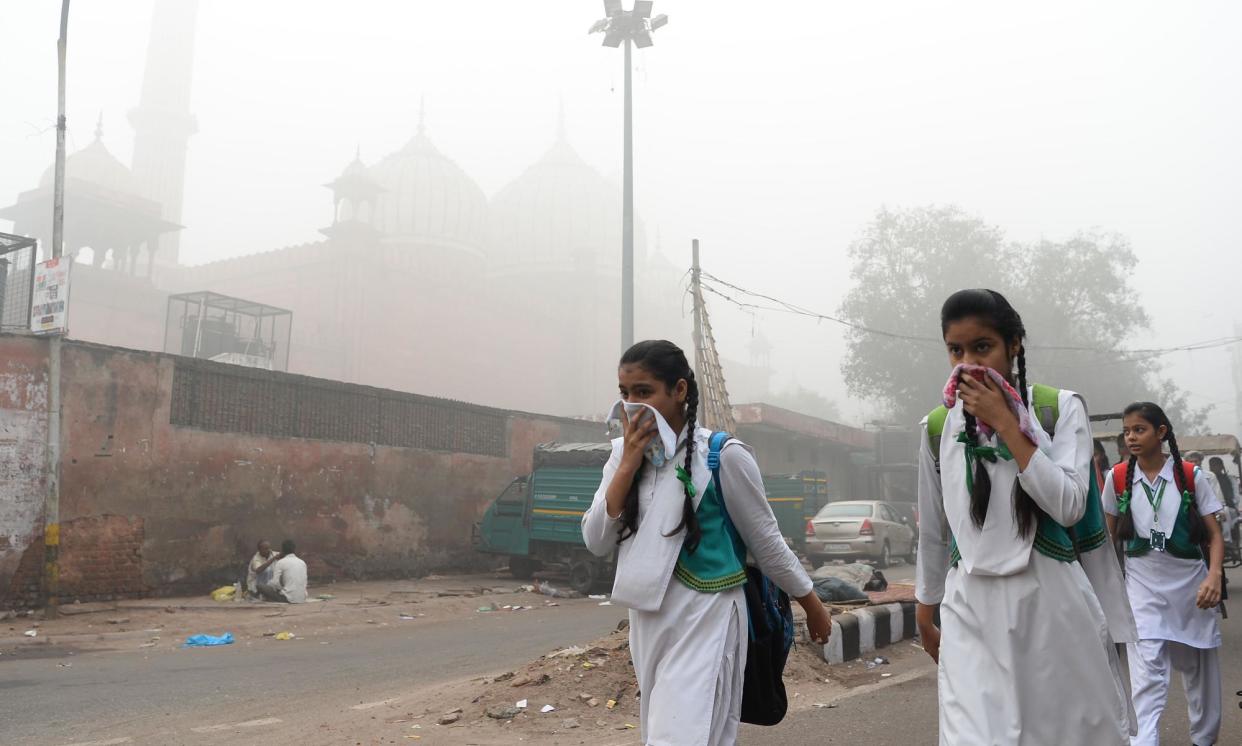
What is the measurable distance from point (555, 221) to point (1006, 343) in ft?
154

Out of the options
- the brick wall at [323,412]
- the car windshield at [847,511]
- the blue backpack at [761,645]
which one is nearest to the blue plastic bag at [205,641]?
the brick wall at [323,412]

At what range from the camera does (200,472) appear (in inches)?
551

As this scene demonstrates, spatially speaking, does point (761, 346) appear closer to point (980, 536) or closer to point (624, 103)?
point (624, 103)

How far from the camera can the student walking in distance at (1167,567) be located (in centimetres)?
443

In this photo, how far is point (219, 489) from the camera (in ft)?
46.6

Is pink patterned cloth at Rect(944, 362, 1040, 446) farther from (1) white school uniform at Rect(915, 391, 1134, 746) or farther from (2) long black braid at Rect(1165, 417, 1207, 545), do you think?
(2) long black braid at Rect(1165, 417, 1207, 545)

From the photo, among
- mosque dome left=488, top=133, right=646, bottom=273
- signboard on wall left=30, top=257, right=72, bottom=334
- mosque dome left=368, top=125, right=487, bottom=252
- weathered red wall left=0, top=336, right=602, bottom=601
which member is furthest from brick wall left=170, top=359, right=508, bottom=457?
mosque dome left=488, top=133, right=646, bottom=273

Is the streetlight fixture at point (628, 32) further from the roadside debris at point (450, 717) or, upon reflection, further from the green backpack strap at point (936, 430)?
the green backpack strap at point (936, 430)

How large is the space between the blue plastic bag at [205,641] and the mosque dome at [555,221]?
3675 centimetres

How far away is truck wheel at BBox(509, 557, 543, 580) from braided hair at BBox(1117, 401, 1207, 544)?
12.4 meters

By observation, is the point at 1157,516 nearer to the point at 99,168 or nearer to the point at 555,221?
the point at 99,168

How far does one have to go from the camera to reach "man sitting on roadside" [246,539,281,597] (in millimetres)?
13141

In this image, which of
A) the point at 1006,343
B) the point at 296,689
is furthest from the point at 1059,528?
the point at 296,689

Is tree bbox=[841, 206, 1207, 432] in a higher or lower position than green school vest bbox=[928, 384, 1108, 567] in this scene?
higher
